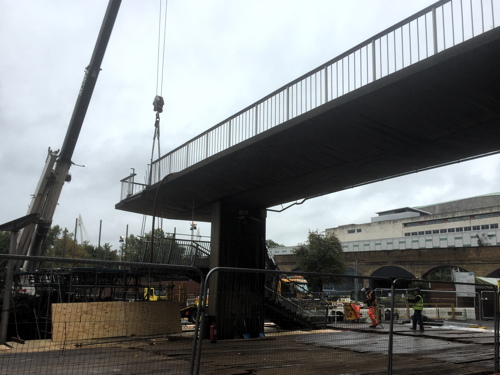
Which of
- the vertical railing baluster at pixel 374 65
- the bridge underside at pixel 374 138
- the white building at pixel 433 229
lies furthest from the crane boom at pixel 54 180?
the white building at pixel 433 229

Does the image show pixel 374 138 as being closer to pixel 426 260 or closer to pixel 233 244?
pixel 233 244

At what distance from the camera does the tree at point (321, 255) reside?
44.2m

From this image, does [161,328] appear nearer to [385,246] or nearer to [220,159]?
[220,159]

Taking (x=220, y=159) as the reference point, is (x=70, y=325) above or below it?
below

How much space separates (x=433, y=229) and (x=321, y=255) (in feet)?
110

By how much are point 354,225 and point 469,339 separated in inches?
2601

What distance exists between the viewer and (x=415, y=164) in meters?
12.6

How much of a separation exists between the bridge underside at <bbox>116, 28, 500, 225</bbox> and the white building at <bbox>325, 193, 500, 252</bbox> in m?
35.6

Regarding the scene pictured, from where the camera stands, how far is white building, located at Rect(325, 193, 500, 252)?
4875 centimetres

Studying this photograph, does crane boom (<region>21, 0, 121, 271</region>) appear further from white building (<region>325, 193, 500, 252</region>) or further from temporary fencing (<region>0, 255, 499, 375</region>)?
white building (<region>325, 193, 500, 252</region>)

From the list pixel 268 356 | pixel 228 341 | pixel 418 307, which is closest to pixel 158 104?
pixel 228 341

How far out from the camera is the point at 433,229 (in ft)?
231

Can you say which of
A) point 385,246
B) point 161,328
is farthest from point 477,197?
point 161,328

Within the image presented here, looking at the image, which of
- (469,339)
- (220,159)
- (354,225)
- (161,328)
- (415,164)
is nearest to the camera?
(415,164)
